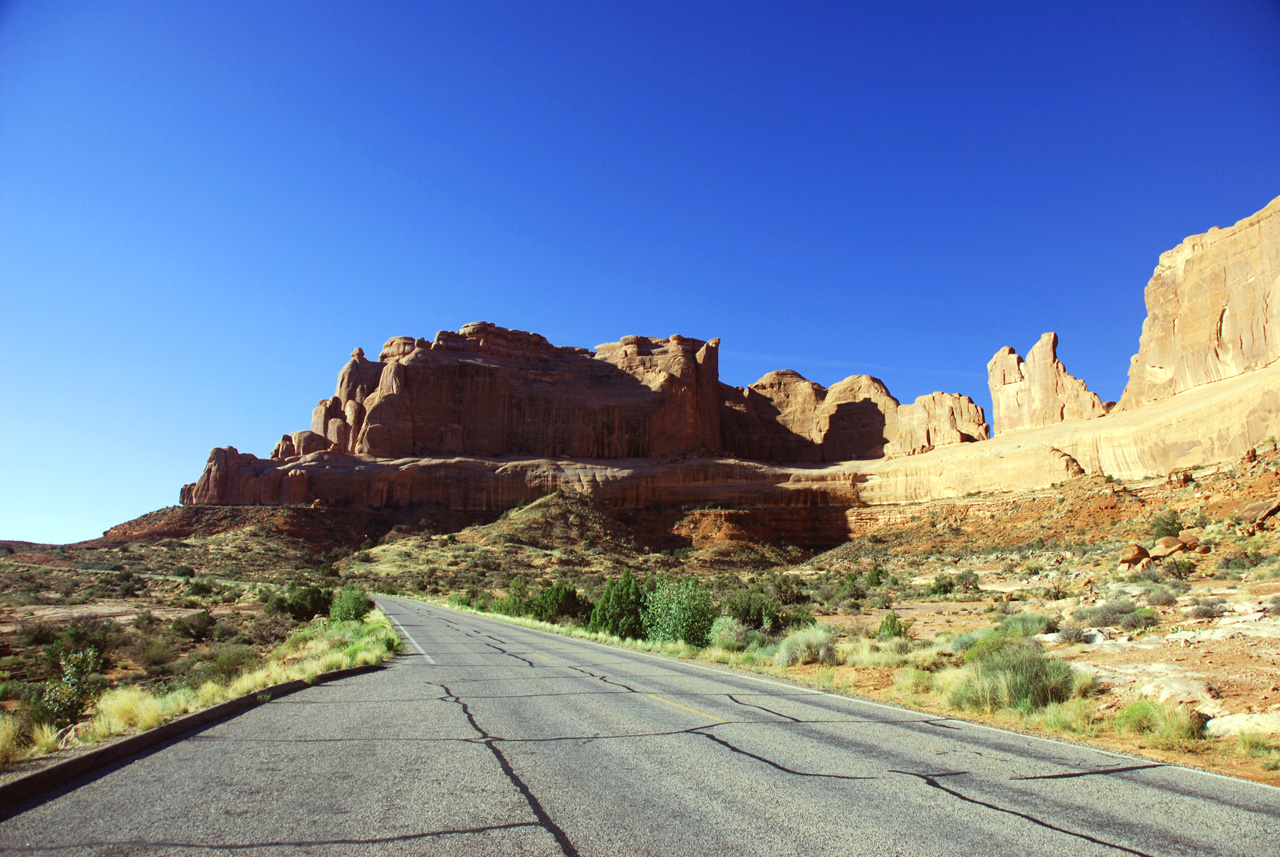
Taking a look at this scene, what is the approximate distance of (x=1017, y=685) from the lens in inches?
395

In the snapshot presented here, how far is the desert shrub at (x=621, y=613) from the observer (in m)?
24.7

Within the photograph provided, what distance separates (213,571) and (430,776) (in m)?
61.4

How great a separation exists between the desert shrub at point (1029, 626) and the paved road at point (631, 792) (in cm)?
913

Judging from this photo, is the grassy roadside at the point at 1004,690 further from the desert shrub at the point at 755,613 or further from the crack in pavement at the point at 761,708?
the desert shrub at the point at 755,613

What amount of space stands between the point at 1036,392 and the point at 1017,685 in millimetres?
79245

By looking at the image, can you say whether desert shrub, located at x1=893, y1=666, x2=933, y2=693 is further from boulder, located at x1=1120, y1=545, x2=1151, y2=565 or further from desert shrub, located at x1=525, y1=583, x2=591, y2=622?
desert shrub, located at x1=525, y1=583, x2=591, y2=622

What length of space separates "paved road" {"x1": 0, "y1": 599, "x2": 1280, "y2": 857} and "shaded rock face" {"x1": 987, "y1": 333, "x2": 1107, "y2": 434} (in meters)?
75.8

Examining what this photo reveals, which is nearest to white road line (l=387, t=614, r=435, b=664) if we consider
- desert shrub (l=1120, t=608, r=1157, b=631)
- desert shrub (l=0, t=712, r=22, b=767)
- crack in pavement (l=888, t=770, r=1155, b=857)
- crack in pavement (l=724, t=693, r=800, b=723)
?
crack in pavement (l=724, t=693, r=800, b=723)

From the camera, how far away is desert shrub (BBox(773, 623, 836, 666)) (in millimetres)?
15688

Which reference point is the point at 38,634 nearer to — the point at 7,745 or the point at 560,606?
the point at 560,606

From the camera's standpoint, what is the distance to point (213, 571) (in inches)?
2227

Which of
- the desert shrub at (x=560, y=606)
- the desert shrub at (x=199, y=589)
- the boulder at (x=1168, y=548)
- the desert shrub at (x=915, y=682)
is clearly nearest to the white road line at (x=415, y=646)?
the desert shrub at (x=560, y=606)

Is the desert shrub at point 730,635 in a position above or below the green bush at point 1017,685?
below

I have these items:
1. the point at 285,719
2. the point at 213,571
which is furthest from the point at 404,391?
the point at 285,719
